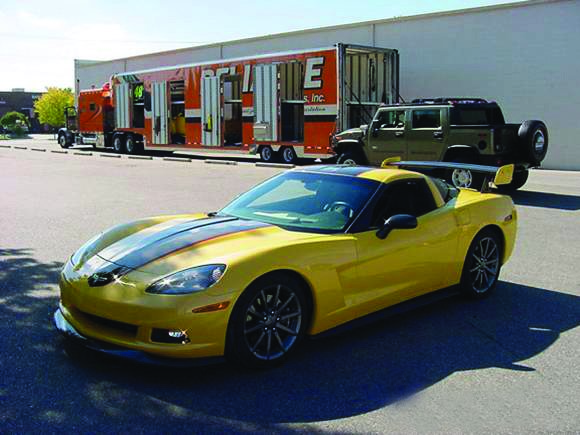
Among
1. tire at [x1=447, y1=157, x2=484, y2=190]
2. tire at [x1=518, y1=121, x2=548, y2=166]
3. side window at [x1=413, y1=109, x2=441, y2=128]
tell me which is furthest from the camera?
side window at [x1=413, y1=109, x2=441, y2=128]

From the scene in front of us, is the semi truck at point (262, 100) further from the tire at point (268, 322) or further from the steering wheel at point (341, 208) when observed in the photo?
the tire at point (268, 322)

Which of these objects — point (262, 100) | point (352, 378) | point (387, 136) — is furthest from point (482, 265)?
point (262, 100)

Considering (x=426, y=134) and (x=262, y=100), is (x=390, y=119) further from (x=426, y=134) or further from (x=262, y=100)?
Answer: (x=262, y=100)

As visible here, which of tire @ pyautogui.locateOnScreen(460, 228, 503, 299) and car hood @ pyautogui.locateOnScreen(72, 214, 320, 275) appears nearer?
car hood @ pyautogui.locateOnScreen(72, 214, 320, 275)

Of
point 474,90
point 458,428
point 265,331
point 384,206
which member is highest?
point 474,90

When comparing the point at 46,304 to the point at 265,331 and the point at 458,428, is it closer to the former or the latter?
the point at 265,331

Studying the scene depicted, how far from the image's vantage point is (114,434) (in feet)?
10.7

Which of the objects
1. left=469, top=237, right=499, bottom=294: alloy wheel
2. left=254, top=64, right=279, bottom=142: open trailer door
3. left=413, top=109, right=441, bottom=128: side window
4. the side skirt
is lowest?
the side skirt

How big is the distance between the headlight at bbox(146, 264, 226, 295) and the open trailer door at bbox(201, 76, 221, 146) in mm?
20654

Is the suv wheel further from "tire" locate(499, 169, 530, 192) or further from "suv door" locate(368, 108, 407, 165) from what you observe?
"tire" locate(499, 169, 530, 192)

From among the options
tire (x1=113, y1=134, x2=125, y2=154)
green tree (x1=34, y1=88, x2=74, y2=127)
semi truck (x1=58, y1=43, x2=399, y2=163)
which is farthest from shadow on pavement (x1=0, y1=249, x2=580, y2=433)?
green tree (x1=34, y1=88, x2=74, y2=127)

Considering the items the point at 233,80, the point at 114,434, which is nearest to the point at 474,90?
the point at 233,80

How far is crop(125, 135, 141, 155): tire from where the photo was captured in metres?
29.3

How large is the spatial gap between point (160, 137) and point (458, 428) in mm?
25154
